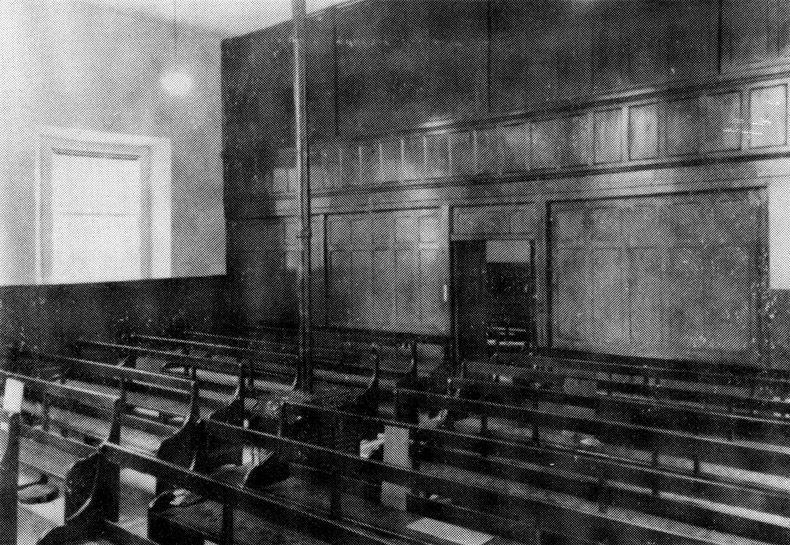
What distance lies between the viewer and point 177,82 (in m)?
11.5

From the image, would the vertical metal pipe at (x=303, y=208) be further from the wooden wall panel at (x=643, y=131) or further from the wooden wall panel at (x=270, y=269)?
the wooden wall panel at (x=270, y=269)

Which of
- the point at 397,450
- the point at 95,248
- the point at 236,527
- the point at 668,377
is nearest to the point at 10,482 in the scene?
the point at 236,527

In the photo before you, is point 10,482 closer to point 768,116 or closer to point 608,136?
point 608,136


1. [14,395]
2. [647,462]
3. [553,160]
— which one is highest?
[553,160]

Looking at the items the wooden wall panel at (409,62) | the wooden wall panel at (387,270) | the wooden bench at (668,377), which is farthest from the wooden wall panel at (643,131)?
the wooden wall panel at (387,270)

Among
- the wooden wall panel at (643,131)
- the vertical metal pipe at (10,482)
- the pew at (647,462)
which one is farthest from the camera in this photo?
the wooden wall panel at (643,131)

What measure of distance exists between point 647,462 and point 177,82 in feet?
32.0

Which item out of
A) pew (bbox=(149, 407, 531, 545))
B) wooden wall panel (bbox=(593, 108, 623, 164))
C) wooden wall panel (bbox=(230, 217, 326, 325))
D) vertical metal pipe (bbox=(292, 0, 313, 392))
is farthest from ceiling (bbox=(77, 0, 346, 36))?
pew (bbox=(149, 407, 531, 545))

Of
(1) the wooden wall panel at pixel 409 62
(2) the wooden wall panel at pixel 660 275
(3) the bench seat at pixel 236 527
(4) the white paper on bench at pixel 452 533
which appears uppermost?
(1) the wooden wall panel at pixel 409 62

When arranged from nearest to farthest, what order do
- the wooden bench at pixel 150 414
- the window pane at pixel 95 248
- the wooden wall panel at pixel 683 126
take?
the wooden bench at pixel 150 414 → the wooden wall panel at pixel 683 126 → the window pane at pixel 95 248

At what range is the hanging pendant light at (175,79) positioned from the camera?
1165cm

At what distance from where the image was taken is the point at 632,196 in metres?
8.18

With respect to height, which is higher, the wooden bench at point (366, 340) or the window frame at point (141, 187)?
the window frame at point (141, 187)

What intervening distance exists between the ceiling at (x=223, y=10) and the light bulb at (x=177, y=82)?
95cm
